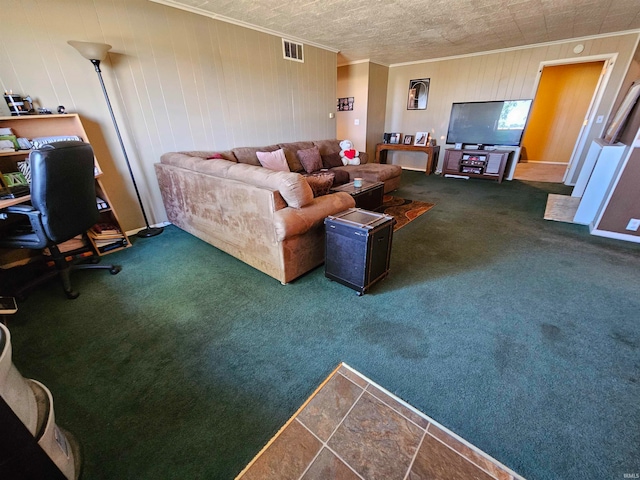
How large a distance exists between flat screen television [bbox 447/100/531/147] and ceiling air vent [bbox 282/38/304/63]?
3.38 metres

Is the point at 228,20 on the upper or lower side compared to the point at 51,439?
upper

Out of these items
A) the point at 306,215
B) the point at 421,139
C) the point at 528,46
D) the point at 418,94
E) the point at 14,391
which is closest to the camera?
the point at 14,391

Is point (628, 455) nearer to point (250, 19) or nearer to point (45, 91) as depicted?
point (45, 91)

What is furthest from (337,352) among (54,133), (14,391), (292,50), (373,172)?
(292,50)

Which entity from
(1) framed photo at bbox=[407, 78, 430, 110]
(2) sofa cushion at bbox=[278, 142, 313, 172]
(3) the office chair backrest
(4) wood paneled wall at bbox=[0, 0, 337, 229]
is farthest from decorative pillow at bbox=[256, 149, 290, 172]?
(1) framed photo at bbox=[407, 78, 430, 110]

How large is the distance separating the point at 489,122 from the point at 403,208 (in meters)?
3.15

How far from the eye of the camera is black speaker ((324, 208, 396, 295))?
1.87 m

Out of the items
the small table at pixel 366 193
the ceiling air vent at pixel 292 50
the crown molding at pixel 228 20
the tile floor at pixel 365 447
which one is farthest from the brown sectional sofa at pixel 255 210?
the ceiling air vent at pixel 292 50

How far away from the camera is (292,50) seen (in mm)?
4137

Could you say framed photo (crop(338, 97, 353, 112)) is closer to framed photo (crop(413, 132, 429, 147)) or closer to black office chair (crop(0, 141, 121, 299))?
framed photo (crop(413, 132, 429, 147))

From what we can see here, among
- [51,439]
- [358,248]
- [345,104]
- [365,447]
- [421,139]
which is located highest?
[345,104]

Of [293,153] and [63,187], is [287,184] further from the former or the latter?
[293,153]

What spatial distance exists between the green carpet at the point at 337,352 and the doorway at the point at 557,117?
15.8 feet

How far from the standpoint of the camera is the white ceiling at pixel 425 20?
2.91 m
